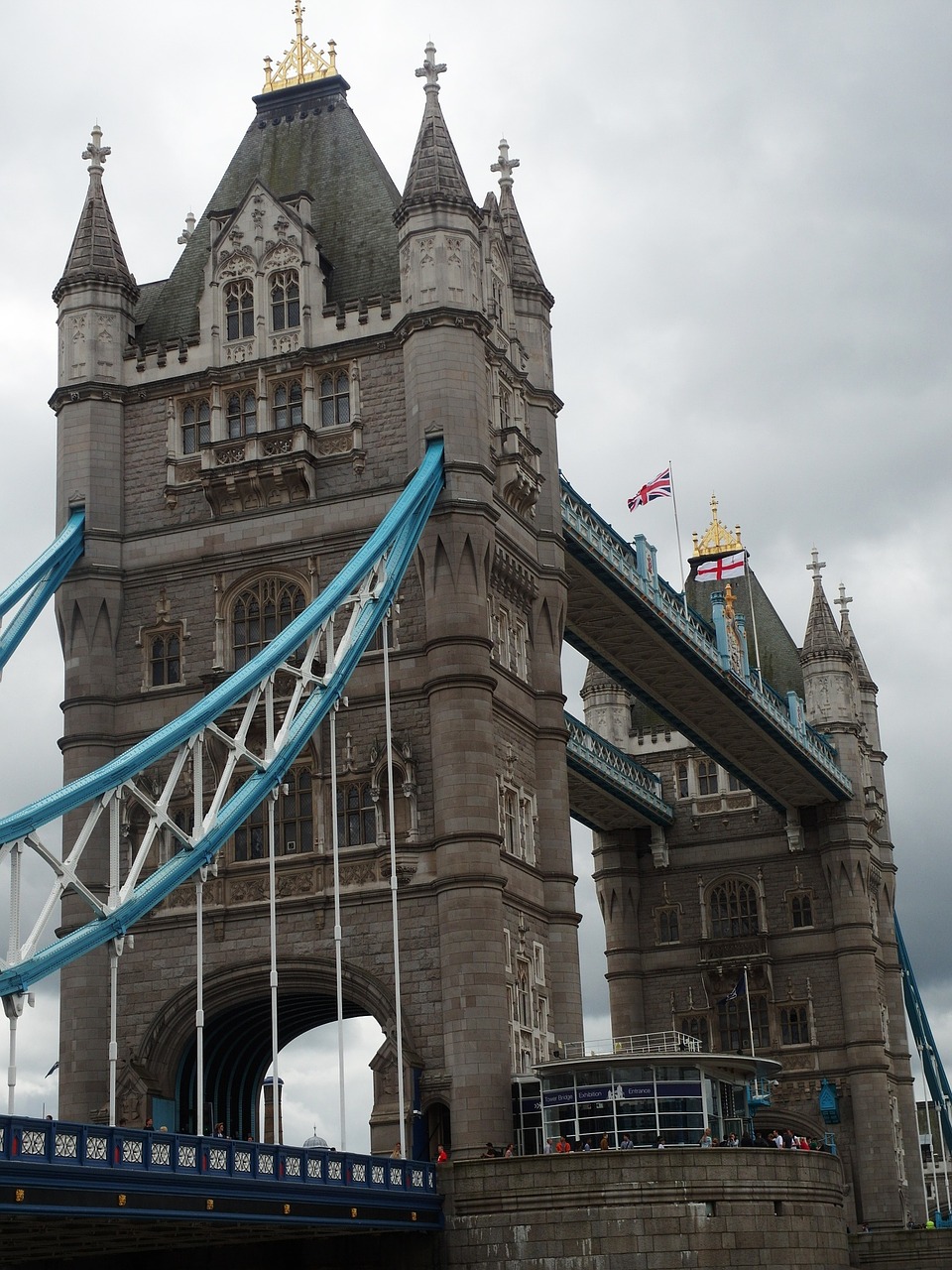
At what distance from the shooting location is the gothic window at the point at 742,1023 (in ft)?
254

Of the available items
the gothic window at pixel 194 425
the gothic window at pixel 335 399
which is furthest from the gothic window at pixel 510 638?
Result: the gothic window at pixel 194 425

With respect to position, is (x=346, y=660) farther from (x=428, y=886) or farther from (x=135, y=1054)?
(x=135, y=1054)

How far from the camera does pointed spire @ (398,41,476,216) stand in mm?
51719

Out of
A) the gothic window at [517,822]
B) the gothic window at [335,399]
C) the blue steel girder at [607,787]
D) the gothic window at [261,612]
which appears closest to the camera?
→ the gothic window at [517,822]

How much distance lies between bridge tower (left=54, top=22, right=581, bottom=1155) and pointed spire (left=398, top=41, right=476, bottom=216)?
0.09 metres

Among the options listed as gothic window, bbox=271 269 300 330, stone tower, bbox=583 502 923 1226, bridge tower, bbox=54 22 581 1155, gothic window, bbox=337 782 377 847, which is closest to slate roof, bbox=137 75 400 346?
bridge tower, bbox=54 22 581 1155

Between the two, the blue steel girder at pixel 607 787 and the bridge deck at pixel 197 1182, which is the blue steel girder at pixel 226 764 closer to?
the bridge deck at pixel 197 1182

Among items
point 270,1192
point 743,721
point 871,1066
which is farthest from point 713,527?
point 270,1192

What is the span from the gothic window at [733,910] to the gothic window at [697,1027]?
333 centimetres

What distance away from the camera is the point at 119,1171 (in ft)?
101

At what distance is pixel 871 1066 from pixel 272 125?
4105 cm

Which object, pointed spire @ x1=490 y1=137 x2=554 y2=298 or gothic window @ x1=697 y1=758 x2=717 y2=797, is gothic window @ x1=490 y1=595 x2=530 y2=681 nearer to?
pointed spire @ x1=490 y1=137 x2=554 y2=298

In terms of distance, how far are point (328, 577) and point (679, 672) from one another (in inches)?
851

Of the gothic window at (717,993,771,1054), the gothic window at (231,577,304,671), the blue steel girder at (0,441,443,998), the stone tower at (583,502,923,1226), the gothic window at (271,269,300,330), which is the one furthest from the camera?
the gothic window at (717,993,771,1054)
